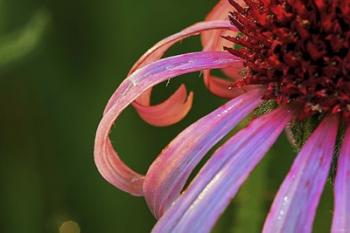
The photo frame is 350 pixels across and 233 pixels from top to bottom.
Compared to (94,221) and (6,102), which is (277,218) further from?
(6,102)

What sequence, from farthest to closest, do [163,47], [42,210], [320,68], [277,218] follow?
[42,210]
[163,47]
[320,68]
[277,218]

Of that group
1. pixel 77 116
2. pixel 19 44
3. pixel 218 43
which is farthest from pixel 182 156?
pixel 77 116

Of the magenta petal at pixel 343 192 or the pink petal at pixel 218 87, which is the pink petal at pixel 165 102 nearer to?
the pink petal at pixel 218 87

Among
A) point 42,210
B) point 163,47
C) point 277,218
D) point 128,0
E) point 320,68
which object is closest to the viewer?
point 277,218

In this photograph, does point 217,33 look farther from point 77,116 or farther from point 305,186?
point 77,116

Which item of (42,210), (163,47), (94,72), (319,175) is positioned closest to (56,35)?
(94,72)

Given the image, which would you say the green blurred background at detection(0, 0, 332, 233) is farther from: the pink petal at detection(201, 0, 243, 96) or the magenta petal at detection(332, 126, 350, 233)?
the magenta petal at detection(332, 126, 350, 233)

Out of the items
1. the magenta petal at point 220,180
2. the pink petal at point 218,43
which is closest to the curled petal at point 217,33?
the pink petal at point 218,43
